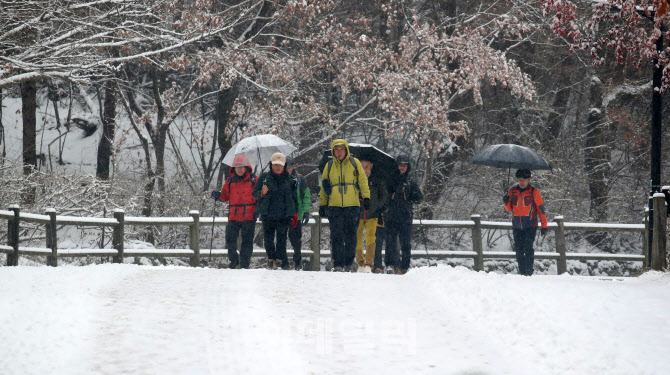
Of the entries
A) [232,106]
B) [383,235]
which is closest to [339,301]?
[383,235]

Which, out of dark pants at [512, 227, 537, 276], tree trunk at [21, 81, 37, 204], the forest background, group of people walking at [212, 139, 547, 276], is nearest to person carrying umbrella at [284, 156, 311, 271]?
group of people walking at [212, 139, 547, 276]

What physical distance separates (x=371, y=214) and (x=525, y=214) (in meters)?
2.70

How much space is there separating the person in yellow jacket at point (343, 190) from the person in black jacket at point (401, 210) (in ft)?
4.34

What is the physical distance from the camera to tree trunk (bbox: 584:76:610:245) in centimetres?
2277

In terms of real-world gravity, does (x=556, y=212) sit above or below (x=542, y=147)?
below

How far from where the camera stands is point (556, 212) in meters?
22.6

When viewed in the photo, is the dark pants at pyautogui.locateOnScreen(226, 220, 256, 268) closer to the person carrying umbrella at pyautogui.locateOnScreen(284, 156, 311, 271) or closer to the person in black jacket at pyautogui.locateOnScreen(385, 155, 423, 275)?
the person carrying umbrella at pyautogui.locateOnScreen(284, 156, 311, 271)

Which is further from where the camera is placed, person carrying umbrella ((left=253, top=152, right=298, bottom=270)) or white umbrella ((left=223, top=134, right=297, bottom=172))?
white umbrella ((left=223, top=134, right=297, bottom=172))

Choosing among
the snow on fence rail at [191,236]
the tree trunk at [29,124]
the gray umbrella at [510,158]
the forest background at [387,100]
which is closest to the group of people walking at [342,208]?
the gray umbrella at [510,158]

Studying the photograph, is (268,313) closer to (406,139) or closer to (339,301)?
(339,301)

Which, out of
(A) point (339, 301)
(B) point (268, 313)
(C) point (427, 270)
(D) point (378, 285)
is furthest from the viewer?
(C) point (427, 270)

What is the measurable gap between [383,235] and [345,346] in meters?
7.13

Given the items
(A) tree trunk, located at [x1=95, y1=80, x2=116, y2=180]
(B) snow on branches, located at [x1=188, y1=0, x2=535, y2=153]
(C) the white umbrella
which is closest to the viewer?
(C) the white umbrella

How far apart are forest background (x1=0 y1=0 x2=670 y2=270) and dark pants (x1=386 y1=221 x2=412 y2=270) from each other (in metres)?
6.68
